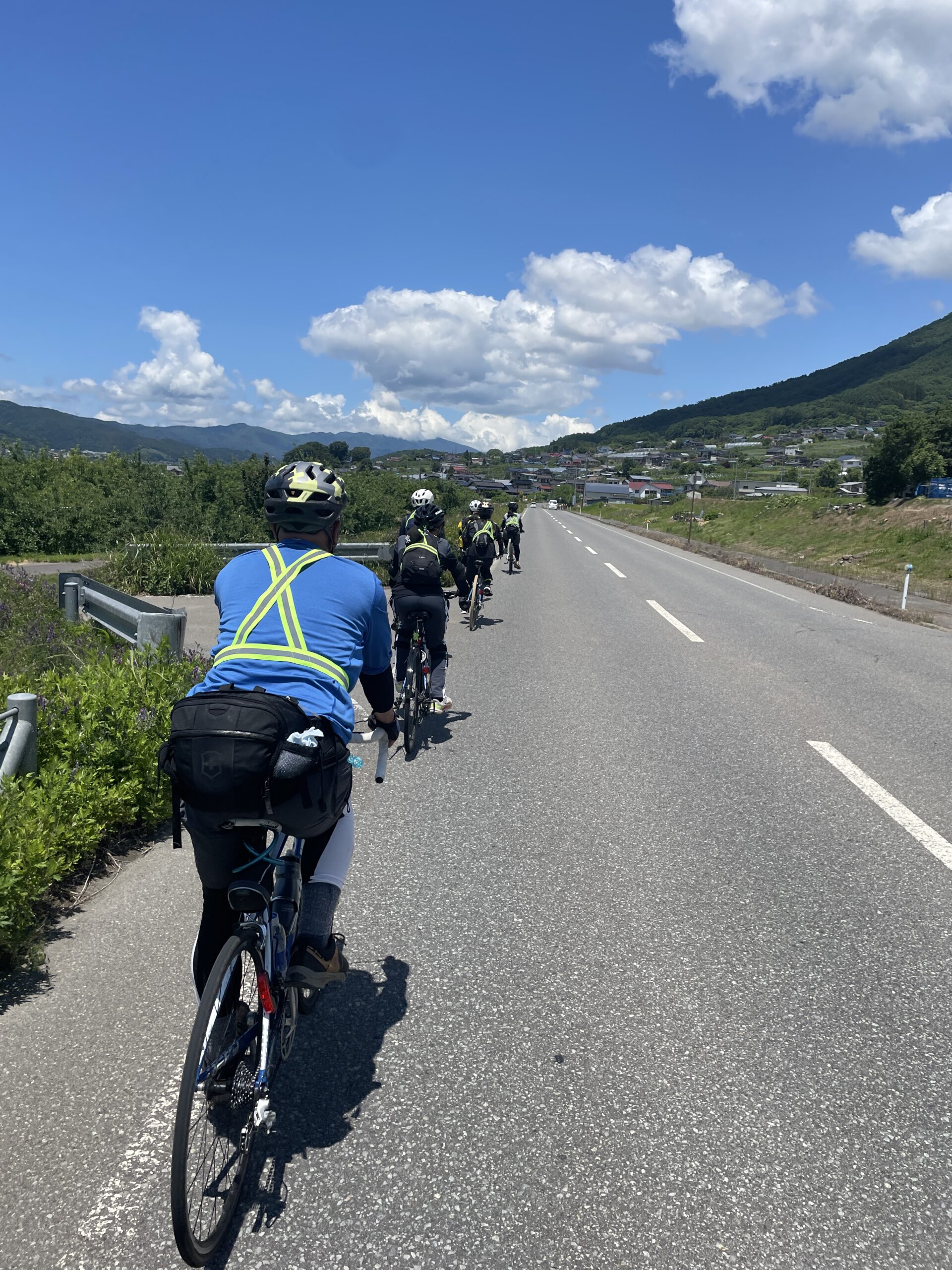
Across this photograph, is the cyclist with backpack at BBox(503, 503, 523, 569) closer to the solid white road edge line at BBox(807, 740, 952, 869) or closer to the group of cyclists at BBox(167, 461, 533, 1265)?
the solid white road edge line at BBox(807, 740, 952, 869)

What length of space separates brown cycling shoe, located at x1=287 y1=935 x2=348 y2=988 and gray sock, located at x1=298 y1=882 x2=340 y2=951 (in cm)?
2

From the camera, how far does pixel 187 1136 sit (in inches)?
73.7

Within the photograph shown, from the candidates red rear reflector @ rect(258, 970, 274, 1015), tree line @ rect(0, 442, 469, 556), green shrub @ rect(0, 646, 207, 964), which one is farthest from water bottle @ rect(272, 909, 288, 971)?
tree line @ rect(0, 442, 469, 556)

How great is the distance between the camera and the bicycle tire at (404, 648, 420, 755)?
21.1ft

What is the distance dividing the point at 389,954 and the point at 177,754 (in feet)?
5.80

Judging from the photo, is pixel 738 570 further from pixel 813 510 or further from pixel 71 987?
pixel 71 987

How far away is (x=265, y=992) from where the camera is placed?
2178mm

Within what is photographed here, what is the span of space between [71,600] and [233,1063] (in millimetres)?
6913

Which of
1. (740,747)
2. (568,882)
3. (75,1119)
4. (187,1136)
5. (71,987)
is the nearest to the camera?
(187,1136)

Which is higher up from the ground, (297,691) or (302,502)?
(302,502)

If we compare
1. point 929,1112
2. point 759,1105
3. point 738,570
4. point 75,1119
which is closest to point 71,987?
point 75,1119

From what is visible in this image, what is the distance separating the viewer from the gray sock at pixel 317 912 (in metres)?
2.49

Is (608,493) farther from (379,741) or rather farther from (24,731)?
(379,741)

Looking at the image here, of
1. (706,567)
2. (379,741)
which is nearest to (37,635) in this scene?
(379,741)
